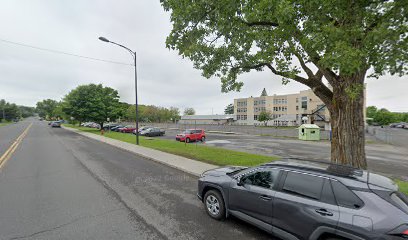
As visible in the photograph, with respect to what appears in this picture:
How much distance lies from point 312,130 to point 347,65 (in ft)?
77.9

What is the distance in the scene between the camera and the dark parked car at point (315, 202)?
8.17 ft

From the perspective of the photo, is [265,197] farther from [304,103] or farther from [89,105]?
[304,103]

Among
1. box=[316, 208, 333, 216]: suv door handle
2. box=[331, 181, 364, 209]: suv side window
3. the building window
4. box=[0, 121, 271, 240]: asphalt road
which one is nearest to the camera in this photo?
box=[331, 181, 364, 209]: suv side window

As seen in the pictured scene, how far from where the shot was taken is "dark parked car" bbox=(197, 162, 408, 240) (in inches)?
98.1

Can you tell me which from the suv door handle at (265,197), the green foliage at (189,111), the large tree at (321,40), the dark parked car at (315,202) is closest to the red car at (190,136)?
the large tree at (321,40)

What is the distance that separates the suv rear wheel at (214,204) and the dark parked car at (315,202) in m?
0.02

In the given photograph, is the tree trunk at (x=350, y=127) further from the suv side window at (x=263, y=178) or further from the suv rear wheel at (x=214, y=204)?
the suv rear wheel at (x=214, y=204)

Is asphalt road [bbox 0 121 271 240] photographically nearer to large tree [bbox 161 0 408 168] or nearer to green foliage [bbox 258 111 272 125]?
large tree [bbox 161 0 408 168]

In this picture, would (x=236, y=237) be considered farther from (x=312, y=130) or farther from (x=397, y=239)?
(x=312, y=130)

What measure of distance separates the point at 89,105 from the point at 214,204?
36.0 meters

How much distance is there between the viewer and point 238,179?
4.18m

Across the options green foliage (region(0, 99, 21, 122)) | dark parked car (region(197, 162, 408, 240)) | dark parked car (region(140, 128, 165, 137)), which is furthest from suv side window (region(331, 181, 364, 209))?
green foliage (region(0, 99, 21, 122))

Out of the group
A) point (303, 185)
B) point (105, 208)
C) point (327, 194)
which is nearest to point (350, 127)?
point (303, 185)

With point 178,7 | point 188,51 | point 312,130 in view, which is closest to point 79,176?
point 188,51
